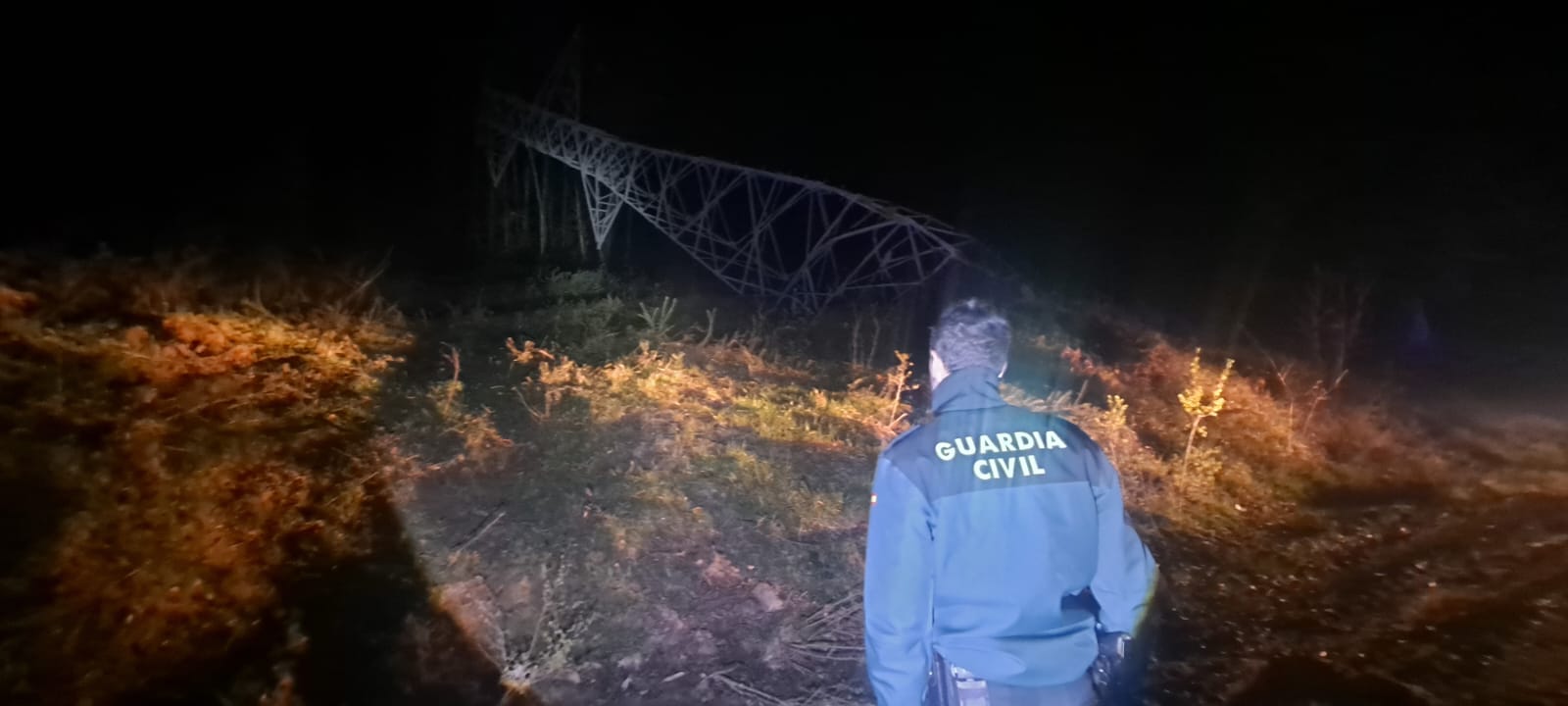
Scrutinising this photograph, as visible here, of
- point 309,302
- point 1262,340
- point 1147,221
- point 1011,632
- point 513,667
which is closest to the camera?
point 1011,632

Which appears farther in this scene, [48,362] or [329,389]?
[329,389]

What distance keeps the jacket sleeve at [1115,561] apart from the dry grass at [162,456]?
422cm

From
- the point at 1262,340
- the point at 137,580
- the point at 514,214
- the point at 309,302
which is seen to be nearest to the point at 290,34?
the point at 514,214

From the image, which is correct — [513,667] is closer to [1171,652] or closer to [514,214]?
[1171,652]

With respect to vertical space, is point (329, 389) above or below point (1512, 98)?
below

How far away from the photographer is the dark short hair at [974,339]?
2.69m

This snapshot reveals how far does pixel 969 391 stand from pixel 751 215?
1007cm

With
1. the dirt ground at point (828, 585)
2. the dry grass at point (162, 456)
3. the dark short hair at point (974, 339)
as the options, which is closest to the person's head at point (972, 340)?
the dark short hair at point (974, 339)

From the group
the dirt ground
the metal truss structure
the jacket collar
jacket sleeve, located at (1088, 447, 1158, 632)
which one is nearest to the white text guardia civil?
the jacket collar

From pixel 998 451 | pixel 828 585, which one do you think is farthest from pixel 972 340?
pixel 828 585

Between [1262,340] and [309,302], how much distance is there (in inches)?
504

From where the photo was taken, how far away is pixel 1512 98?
760 inches

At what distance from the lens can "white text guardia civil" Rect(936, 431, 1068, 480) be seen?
252 cm

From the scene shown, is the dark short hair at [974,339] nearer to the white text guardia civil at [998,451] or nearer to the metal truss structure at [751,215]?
the white text guardia civil at [998,451]
